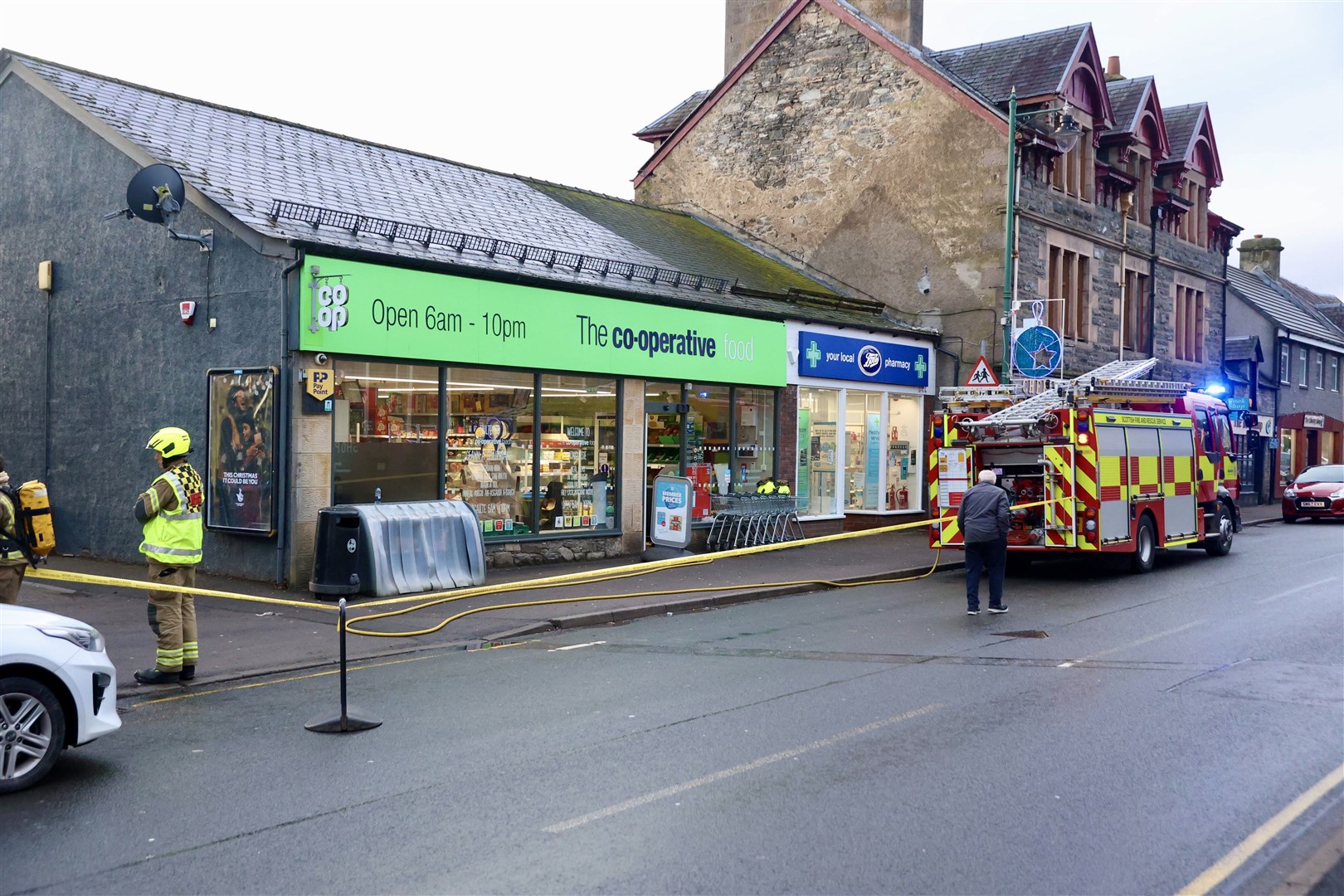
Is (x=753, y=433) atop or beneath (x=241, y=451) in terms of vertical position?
atop

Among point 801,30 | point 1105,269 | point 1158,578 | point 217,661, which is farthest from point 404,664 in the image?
point 1105,269

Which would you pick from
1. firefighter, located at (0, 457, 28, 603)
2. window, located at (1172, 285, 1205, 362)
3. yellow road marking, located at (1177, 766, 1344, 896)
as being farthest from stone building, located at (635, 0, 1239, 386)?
firefighter, located at (0, 457, 28, 603)

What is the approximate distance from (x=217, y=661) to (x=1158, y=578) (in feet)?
43.7

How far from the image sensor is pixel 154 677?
9172mm

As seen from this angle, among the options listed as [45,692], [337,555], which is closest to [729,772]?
[45,692]

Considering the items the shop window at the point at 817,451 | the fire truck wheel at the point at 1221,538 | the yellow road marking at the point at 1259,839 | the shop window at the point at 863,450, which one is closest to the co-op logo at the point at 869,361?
the shop window at the point at 863,450

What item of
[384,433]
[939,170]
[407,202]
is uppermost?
[939,170]

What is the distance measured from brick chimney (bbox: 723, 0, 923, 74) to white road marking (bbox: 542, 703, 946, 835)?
928 inches

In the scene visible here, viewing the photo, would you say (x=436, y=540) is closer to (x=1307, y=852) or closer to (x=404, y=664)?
(x=404, y=664)

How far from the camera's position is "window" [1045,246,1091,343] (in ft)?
88.1

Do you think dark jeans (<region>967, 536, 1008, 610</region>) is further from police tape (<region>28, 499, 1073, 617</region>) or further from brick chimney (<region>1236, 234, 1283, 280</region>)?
brick chimney (<region>1236, 234, 1283, 280</region>)

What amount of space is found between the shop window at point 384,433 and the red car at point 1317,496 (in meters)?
25.3

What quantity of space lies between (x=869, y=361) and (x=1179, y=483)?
661cm

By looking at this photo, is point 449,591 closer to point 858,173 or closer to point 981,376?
point 981,376
